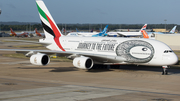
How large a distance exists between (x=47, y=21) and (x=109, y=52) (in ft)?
33.2

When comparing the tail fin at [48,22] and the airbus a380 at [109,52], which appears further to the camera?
the tail fin at [48,22]

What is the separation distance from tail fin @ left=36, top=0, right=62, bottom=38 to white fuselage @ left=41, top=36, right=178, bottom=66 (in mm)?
3749

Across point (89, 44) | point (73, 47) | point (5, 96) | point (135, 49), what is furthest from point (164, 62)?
point (5, 96)

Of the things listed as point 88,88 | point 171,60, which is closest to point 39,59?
point 88,88

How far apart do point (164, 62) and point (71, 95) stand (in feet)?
43.2

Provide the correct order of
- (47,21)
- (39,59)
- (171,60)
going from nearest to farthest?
(171,60) < (39,59) < (47,21)

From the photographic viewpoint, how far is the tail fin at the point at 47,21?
35438mm

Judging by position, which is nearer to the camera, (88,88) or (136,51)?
(88,88)

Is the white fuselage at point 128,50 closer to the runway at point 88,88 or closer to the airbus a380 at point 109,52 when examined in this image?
the airbus a380 at point 109,52

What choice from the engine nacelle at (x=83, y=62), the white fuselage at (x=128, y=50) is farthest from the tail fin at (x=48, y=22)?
the engine nacelle at (x=83, y=62)

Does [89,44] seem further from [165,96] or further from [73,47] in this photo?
[165,96]

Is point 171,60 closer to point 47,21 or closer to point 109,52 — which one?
point 109,52

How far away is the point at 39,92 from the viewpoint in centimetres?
1869

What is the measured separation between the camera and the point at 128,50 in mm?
29203
